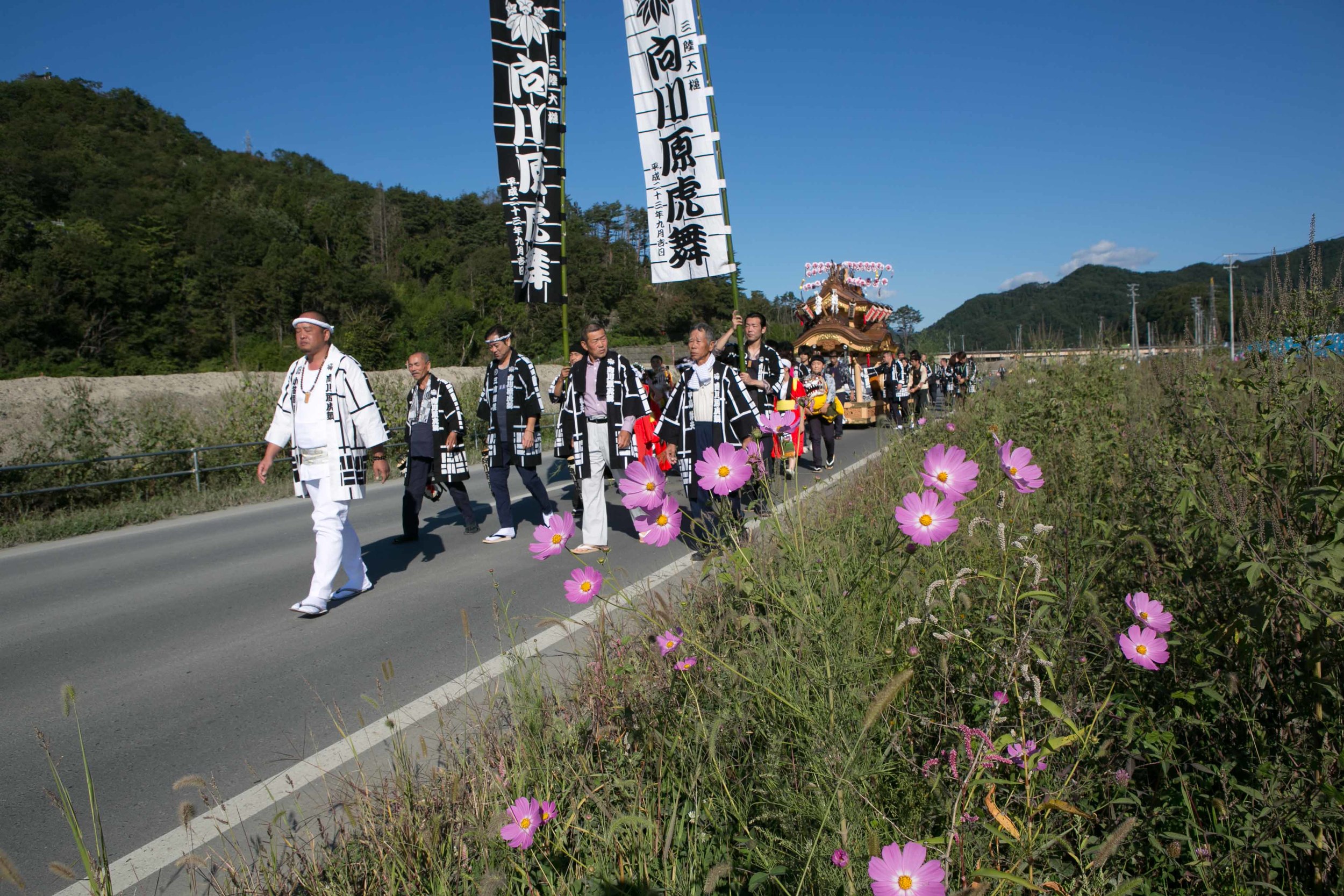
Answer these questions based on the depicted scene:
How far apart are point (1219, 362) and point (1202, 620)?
4783mm

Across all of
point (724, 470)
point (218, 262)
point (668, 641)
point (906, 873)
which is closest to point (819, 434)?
point (724, 470)

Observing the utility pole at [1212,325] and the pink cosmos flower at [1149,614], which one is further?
the utility pole at [1212,325]

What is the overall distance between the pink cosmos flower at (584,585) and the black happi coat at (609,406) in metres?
4.50

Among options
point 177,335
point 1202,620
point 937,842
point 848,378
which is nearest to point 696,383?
point 1202,620

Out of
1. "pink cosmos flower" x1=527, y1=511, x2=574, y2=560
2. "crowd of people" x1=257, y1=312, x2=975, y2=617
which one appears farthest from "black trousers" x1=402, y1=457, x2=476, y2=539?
"pink cosmos flower" x1=527, y1=511, x2=574, y2=560

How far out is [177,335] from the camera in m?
53.8

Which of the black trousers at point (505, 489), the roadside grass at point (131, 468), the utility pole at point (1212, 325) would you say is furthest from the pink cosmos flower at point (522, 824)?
the roadside grass at point (131, 468)

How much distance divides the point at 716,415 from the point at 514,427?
7.74 ft

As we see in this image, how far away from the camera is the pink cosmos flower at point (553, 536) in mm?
2271

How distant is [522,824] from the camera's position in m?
1.87

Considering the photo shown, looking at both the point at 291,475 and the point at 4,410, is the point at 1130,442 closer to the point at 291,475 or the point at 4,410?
the point at 291,475

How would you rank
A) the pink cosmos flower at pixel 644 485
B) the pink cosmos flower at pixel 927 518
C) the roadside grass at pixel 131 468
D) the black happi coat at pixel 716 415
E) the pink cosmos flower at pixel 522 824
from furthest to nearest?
the roadside grass at pixel 131 468, the black happi coat at pixel 716 415, the pink cosmos flower at pixel 644 485, the pink cosmos flower at pixel 927 518, the pink cosmos flower at pixel 522 824

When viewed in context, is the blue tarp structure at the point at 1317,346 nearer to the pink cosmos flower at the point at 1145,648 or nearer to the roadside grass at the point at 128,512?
the pink cosmos flower at the point at 1145,648

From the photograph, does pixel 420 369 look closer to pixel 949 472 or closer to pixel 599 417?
pixel 599 417
